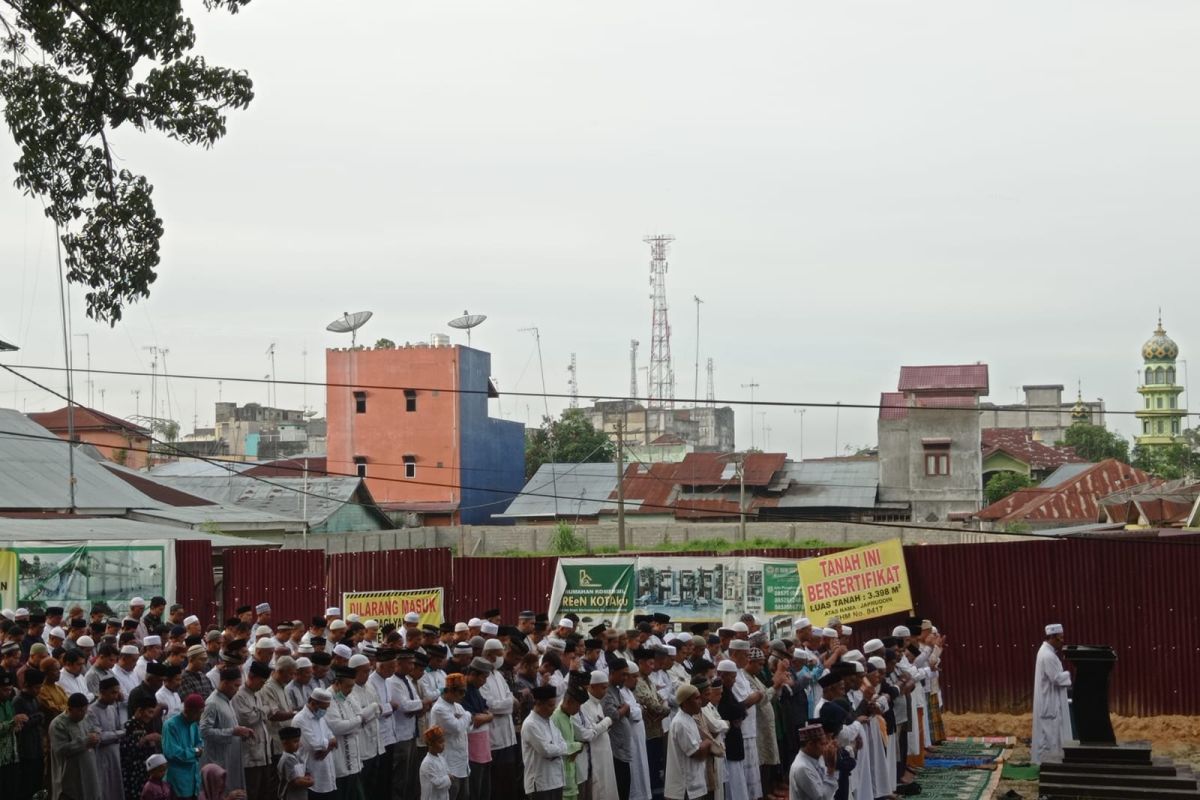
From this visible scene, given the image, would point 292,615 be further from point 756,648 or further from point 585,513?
point 585,513

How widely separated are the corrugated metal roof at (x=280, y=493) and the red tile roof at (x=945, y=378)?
71.0 feet

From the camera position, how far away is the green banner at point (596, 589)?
65.2ft

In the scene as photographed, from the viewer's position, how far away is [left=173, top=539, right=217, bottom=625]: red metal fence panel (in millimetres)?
20672

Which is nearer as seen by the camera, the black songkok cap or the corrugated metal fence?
the black songkok cap

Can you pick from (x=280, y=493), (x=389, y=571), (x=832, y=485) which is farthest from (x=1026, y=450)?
(x=389, y=571)

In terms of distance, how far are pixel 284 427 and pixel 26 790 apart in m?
75.2

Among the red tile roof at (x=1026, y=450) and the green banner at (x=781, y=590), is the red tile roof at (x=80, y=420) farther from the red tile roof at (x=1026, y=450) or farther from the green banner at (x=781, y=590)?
the green banner at (x=781, y=590)

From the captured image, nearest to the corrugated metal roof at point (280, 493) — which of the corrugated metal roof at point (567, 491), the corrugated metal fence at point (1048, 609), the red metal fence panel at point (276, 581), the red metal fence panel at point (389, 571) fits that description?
the corrugated metal roof at point (567, 491)

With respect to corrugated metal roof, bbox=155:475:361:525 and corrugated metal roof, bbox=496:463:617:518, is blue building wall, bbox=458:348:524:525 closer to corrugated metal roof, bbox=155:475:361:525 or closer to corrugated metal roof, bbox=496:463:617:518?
corrugated metal roof, bbox=496:463:617:518

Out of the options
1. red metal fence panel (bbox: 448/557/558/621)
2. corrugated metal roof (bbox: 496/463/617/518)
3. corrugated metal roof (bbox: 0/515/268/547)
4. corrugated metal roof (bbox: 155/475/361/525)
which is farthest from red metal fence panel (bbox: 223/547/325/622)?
corrugated metal roof (bbox: 496/463/617/518)

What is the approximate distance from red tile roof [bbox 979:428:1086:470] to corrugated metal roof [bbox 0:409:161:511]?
46990mm

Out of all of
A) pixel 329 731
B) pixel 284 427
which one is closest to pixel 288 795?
pixel 329 731

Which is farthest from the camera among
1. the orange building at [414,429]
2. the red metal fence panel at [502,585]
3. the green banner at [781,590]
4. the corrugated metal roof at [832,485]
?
the orange building at [414,429]

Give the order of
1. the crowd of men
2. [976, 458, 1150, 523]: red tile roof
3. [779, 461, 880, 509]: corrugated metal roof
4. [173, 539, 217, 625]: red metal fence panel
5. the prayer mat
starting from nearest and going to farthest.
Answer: the crowd of men → the prayer mat → [173, 539, 217, 625]: red metal fence panel → [976, 458, 1150, 523]: red tile roof → [779, 461, 880, 509]: corrugated metal roof
